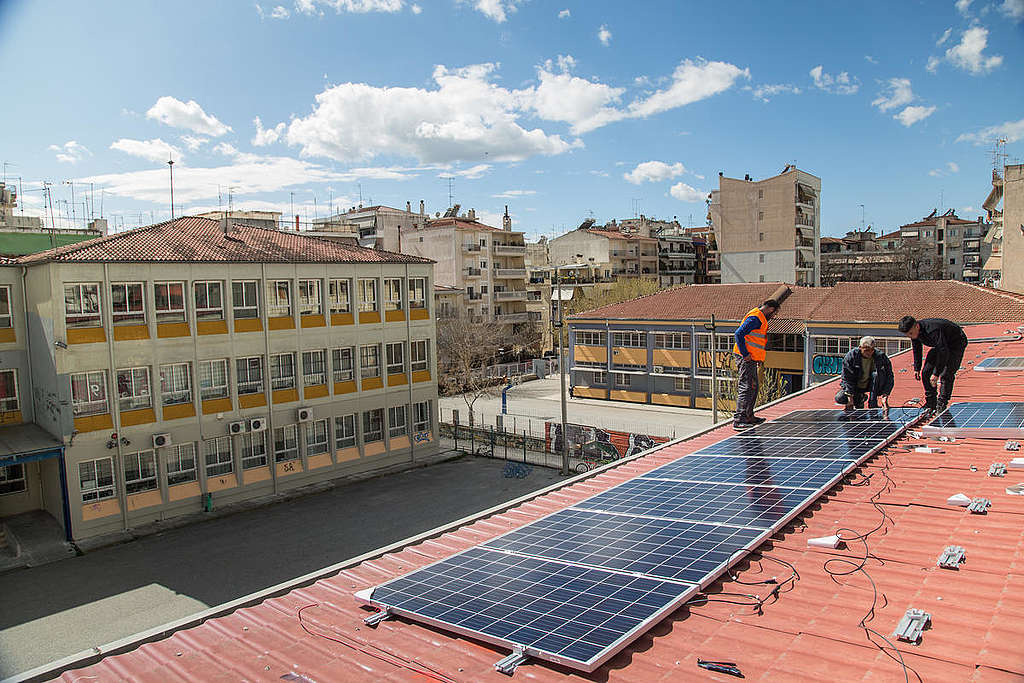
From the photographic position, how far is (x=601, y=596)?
5.39 metres

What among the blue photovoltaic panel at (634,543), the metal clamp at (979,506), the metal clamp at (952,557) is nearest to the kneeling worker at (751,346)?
the metal clamp at (979,506)

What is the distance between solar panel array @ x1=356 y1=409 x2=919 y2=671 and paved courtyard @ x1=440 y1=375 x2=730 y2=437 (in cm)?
2817

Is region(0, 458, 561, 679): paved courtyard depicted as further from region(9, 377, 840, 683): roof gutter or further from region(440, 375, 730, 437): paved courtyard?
region(440, 375, 730, 437): paved courtyard

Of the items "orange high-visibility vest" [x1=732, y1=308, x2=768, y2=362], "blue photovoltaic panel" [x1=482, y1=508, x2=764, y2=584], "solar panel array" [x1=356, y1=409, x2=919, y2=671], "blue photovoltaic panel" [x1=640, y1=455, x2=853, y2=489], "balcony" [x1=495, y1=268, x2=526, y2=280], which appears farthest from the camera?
"balcony" [x1=495, y1=268, x2=526, y2=280]

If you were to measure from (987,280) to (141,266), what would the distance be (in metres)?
82.9

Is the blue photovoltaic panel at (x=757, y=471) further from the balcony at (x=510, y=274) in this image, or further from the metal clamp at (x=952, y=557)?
the balcony at (x=510, y=274)

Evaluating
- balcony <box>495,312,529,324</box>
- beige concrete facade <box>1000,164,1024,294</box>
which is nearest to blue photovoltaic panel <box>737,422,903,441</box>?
beige concrete facade <box>1000,164,1024,294</box>

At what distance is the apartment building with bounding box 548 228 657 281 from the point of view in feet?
259

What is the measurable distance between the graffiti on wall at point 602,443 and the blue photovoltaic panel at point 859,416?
15240 millimetres

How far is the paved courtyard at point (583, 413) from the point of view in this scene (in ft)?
132

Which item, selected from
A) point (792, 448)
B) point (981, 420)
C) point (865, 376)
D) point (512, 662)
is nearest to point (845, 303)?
point (865, 376)

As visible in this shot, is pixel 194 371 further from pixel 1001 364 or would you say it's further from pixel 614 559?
pixel 1001 364

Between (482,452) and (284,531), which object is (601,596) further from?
(482,452)

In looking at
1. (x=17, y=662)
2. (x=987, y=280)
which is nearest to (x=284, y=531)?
(x=17, y=662)
